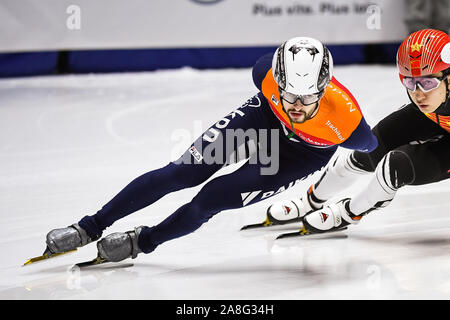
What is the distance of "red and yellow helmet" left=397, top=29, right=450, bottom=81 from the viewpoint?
3.16 m

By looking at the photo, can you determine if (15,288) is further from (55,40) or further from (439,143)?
(55,40)

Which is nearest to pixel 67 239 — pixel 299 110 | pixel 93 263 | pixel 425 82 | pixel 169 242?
pixel 93 263

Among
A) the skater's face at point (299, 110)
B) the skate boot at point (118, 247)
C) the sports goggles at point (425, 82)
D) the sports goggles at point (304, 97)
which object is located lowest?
the skate boot at point (118, 247)

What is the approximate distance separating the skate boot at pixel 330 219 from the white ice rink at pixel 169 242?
57mm

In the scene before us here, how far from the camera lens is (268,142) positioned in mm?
3215

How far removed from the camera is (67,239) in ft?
10.3

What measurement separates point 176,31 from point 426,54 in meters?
6.35

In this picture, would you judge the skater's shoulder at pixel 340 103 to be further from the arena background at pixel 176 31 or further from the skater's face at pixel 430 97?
the arena background at pixel 176 31

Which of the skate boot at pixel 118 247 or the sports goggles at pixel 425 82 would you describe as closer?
the skate boot at pixel 118 247

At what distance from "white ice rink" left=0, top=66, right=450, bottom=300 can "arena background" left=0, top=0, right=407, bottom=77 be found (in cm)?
194

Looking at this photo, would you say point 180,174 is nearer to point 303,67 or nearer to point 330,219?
point 303,67

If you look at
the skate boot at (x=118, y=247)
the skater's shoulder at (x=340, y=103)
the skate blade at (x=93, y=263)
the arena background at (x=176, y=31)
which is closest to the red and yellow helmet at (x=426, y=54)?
the skater's shoulder at (x=340, y=103)

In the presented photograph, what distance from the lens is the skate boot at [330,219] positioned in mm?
3615

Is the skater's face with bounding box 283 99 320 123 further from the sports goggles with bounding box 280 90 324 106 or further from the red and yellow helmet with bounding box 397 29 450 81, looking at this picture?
the red and yellow helmet with bounding box 397 29 450 81
